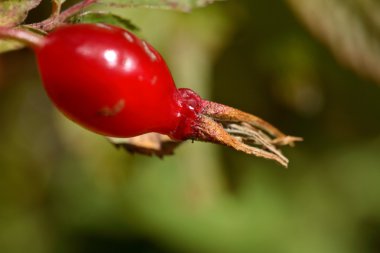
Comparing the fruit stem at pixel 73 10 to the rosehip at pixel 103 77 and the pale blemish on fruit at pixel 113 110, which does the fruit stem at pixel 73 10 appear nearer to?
the rosehip at pixel 103 77

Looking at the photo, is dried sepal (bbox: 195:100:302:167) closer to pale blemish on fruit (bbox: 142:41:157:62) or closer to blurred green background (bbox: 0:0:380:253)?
pale blemish on fruit (bbox: 142:41:157:62)

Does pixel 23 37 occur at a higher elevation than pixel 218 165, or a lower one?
higher

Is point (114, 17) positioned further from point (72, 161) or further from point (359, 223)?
point (359, 223)

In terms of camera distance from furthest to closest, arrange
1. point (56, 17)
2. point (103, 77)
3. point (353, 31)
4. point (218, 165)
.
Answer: point (218, 165), point (353, 31), point (56, 17), point (103, 77)

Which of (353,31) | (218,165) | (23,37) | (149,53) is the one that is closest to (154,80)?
(149,53)

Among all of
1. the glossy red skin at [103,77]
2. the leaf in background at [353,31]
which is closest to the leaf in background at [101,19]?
the glossy red skin at [103,77]

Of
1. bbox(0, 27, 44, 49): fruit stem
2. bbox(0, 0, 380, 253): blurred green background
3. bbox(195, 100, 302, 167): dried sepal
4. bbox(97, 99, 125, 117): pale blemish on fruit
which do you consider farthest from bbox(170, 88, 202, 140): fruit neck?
bbox(0, 0, 380, 253): blurred green background

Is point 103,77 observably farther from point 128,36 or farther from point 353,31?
point 353,31
